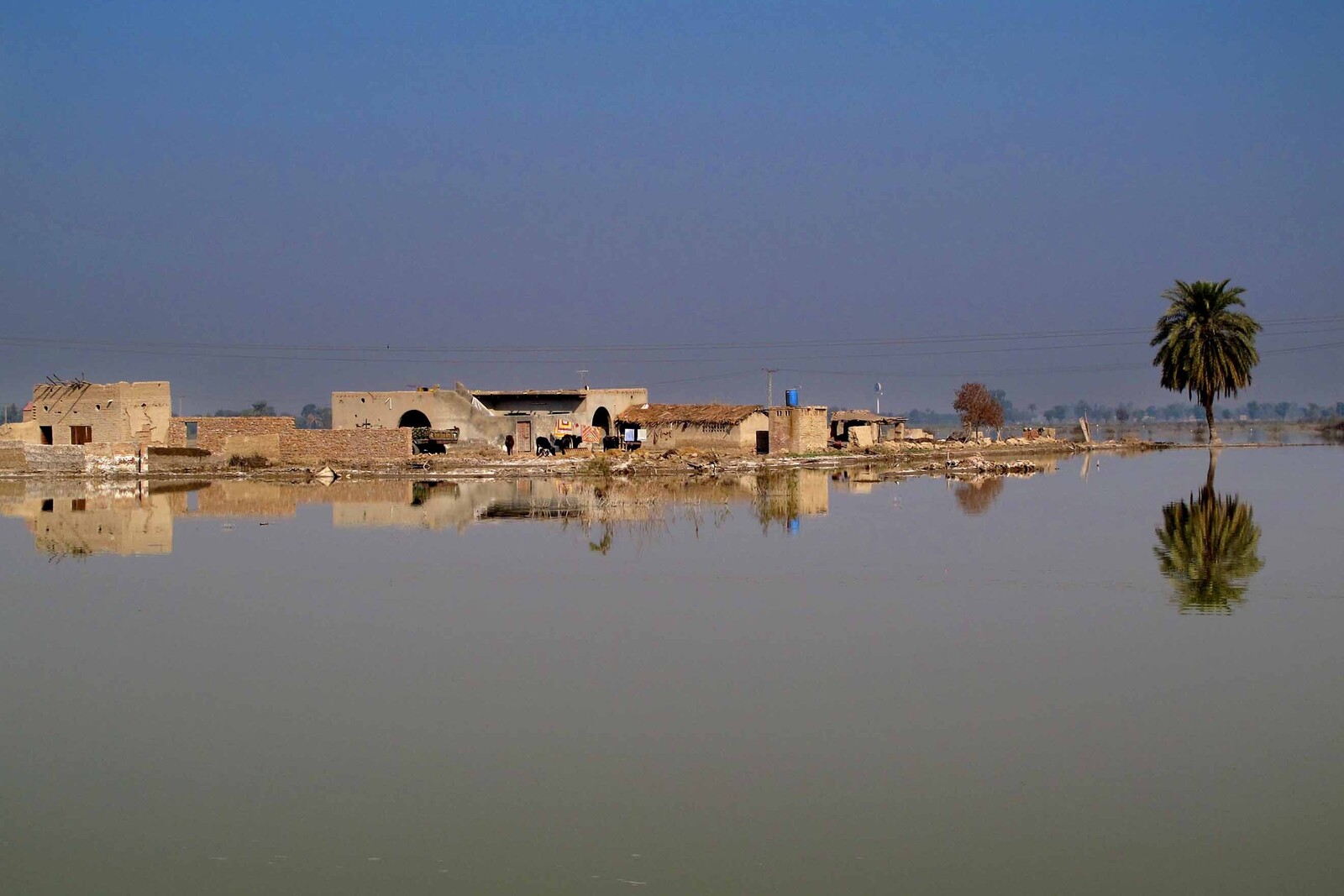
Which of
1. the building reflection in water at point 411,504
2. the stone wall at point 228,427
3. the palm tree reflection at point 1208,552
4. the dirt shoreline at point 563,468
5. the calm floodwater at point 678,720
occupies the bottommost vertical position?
the calm floodwater at point 678,720

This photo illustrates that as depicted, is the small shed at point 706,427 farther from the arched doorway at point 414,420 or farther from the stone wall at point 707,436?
the arched doorway at point 414,420

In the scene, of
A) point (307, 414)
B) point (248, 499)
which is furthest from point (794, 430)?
point (307, 414)

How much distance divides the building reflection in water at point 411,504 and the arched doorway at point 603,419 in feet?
36.4

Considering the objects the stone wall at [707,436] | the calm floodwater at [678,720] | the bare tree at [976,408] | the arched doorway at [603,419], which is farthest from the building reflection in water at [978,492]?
the bare tree at [976,408]

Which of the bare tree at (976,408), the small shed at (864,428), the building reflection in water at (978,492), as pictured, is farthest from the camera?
the bare tree at (976,408)

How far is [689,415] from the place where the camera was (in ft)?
130

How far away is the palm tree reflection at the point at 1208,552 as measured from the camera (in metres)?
12.0

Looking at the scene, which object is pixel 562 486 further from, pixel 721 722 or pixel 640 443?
pixel 721 722

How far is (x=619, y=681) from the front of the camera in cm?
888

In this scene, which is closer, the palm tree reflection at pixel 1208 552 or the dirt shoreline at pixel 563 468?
the palm tree reflection at pixel 1208 552

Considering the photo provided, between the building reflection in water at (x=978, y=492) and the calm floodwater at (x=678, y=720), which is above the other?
the building reflection in water at (x=978, y=492)

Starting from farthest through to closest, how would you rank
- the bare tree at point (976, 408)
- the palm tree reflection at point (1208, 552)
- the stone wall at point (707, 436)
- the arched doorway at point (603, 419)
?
1. the bare tree at point (976, 408)
2. the arched doorway at point (603, 419)
3. the stone wall at point (707, 436)
4. the palm tree reflection at point (1208, 552)

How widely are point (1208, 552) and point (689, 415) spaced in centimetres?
2518

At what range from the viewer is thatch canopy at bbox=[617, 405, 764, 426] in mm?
38938
